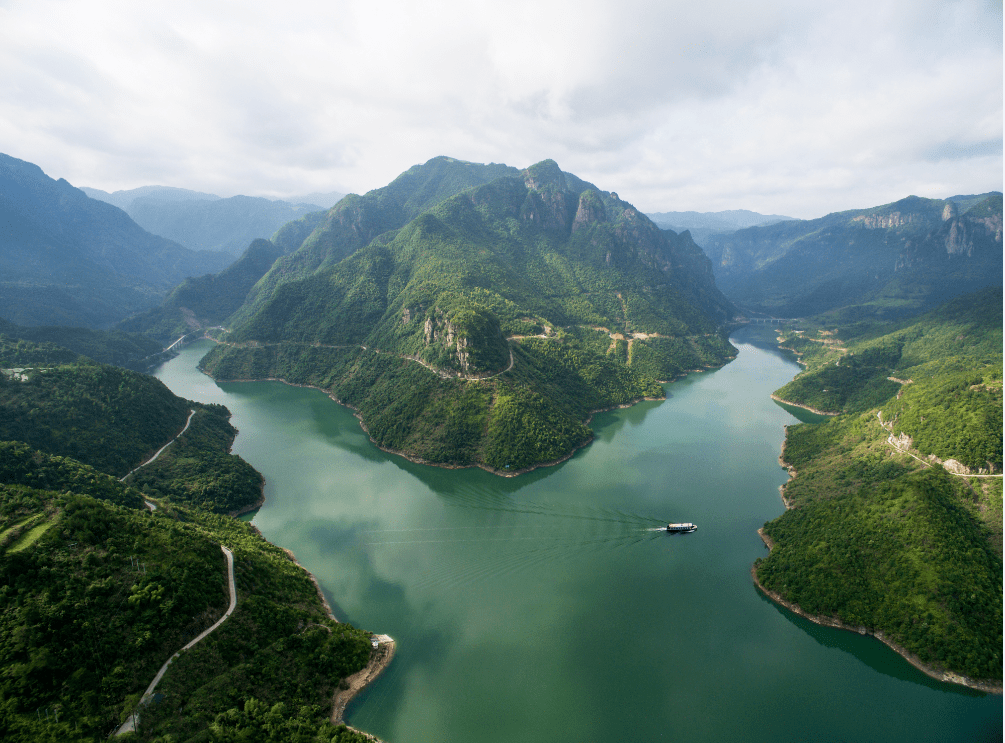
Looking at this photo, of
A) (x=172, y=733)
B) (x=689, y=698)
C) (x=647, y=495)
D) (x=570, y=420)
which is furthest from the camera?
(x=570, y=420)

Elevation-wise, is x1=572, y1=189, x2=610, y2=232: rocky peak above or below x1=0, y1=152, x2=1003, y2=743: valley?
above

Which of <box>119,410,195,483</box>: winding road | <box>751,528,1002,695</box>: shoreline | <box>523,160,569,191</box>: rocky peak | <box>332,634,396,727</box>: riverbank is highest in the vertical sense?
<box>523,160,569,191</box>: rocky peak

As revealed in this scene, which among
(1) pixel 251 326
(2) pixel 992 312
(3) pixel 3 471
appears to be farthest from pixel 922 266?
(3) pixel 3 471

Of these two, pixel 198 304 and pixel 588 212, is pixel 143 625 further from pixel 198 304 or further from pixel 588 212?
pixel 198 304

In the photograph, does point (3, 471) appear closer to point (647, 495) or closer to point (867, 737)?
point (647, 495)

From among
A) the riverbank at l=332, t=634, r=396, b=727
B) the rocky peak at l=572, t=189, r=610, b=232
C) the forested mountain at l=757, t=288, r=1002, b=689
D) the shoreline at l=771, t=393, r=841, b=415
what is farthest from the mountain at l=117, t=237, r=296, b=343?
the forested mountain at l=757, t=288, r=1002, b=689

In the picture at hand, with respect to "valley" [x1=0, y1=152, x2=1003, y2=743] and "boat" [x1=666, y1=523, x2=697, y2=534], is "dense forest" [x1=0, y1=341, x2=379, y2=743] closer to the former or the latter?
"valley" [x1=0, y1=152, x2=1003, y2=743]

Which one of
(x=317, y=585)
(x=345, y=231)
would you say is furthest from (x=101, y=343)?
(x=317, y=585)
